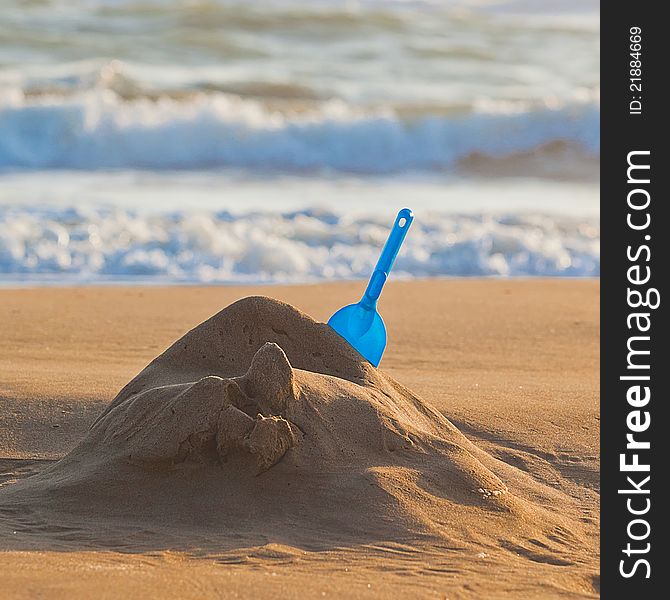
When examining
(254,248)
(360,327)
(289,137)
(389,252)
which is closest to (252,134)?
(289,137)

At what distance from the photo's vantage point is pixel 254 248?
9273 mm

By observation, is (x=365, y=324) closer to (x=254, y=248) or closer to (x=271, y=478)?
(x=271, y=478)

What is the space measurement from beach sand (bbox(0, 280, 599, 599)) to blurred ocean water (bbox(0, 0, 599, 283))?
4.75m

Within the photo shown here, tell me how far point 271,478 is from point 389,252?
940 millimetres

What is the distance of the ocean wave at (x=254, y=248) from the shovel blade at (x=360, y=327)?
4.71m

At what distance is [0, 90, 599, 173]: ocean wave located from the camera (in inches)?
643

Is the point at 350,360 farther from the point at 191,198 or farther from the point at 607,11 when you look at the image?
the point at 191,198

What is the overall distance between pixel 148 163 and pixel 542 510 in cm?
A: 1346

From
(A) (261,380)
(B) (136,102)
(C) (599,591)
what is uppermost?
(B) (136,102)

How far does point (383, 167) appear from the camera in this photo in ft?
55.5

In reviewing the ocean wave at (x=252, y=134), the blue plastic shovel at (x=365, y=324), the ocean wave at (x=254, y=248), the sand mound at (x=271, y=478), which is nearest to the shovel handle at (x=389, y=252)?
the blue plastic shovel at (x=365, y=324)

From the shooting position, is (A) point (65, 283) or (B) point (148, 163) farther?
(B) point (148, 163)

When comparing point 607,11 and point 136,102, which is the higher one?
point 136,102

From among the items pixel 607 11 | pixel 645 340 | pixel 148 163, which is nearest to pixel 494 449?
pixel 645 340
